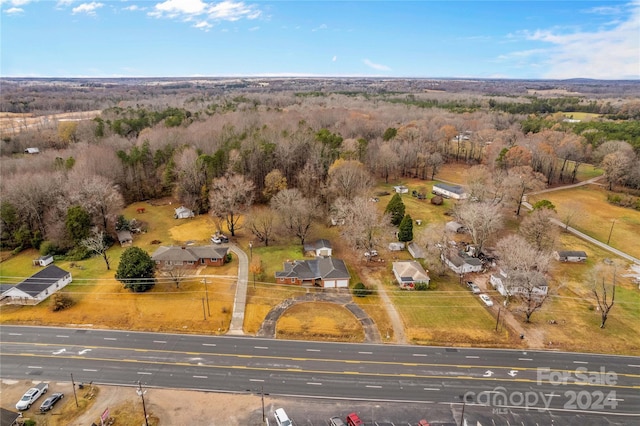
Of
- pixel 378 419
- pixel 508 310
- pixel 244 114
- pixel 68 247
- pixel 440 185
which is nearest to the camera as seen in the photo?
pixel 378 419

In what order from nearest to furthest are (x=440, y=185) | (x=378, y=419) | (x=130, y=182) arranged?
1. (x=378, y=419)
2. (x=130, y=182)
3. (x=440, y=185)

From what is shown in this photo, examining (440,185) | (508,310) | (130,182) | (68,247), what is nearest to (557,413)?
(508,310)

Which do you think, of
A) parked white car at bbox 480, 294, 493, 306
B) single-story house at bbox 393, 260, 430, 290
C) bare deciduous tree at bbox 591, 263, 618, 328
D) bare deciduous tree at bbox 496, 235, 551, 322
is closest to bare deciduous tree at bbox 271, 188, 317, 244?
single-story house at bbox 393, 260, 430, 290

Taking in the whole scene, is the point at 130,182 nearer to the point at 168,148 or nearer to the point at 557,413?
the point at 168,148

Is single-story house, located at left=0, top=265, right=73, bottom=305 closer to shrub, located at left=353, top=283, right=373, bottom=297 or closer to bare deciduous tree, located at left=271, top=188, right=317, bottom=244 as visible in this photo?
bare deciduous tree, located at left=271, top=188, right=317, bottom=244

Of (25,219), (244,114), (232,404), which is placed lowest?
(232,404)

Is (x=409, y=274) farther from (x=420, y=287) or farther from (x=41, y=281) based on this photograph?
(x=41, y=281)

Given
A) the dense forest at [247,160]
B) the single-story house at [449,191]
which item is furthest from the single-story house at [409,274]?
the single-story house at [449,191]
